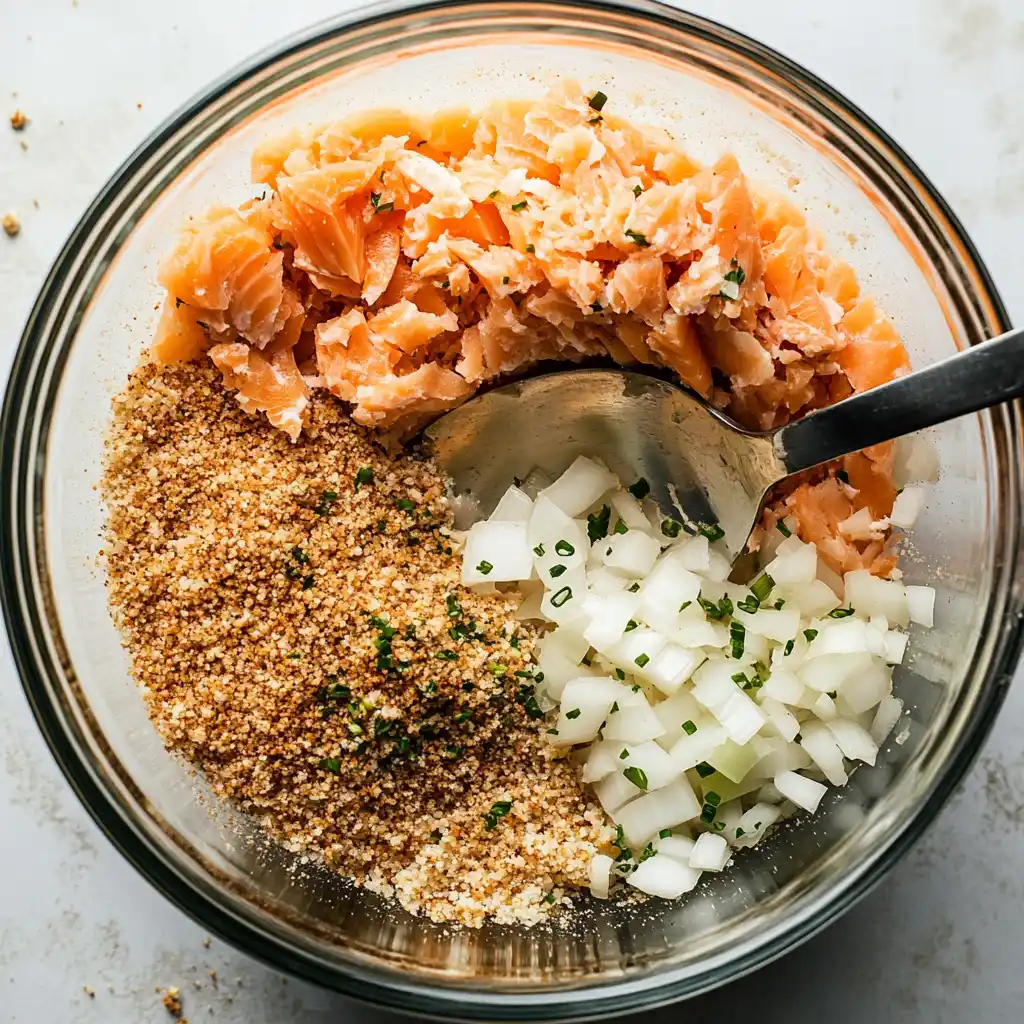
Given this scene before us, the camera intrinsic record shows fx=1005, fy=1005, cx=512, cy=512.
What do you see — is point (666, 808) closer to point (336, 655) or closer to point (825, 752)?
point (825, 752)

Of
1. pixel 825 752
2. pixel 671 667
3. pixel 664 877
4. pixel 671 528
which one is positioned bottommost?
pixel 664 877

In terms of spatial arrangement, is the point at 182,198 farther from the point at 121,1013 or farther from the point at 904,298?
the point at 121,1013

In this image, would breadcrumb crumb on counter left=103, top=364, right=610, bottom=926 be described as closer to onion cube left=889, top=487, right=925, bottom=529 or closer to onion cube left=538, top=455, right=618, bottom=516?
onion cube left=538, top=455, right=618, bottom=516

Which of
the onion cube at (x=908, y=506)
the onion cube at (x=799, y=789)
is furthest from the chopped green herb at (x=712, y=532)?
the onion cube at (x=799, y=789)

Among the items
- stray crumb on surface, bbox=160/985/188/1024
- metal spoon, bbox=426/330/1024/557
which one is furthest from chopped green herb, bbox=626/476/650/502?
stray crumb on surface, bbox=160/985/188/1024

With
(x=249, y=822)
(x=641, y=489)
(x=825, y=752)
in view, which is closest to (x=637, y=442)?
(x=641, y=489)
